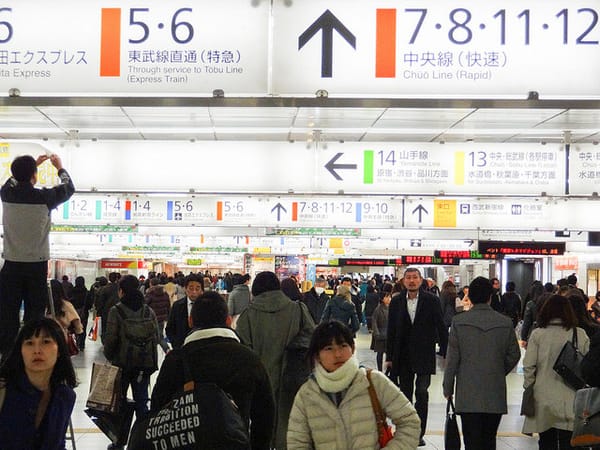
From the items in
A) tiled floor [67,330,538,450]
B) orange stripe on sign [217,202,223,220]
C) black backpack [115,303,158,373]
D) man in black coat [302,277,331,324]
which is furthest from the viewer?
man in black coat [302,277,331,324]

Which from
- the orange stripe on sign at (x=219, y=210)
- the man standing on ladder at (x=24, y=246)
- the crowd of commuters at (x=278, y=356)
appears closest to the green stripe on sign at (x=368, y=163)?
the crowd of commuters at (x=278, y=356)

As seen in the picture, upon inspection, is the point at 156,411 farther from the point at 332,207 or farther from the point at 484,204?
the point at 484,204

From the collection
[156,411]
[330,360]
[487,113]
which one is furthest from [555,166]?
[156,411]

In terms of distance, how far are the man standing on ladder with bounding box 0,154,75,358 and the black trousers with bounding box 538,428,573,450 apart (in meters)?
3.81

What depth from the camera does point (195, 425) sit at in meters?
3.11

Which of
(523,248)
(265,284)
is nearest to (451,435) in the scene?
(265,284)

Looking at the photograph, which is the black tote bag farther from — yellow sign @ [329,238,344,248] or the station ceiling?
yellow sign @ [329,238,344,248]

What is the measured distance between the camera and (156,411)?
3.31 m

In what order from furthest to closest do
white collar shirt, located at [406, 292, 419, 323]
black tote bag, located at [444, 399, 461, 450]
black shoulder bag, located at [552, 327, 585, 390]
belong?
→ white collar shirt, located at [406, 292, 419, 323], black tote bag, located at [444, 399, 461, 450], black shoulder bag, located at [552, 327, 585, 390]

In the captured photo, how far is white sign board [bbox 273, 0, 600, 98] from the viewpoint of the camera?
4914mm

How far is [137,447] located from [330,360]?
1.05 m

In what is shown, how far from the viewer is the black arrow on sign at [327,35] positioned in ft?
16.3

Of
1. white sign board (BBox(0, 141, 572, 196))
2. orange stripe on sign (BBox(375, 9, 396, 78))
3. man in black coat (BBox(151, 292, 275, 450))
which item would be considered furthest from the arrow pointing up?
man in black coat (BBox(151, 292, 275, 450))

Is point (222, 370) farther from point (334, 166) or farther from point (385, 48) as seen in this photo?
point (334, 166)
